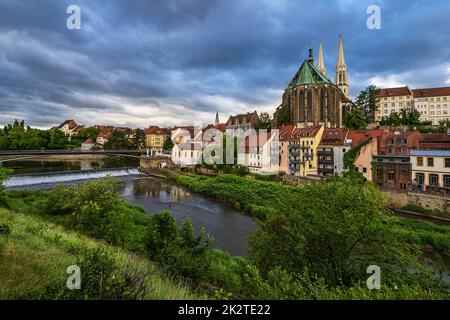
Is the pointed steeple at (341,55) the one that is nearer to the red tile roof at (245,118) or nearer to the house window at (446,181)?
the red tile roof at (245,118)

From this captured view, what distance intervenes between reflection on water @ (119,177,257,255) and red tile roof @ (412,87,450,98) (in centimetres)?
7159

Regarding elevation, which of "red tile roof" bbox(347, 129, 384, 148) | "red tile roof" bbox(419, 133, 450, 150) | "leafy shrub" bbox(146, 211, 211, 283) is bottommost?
"leafy shrub" bbox(146, 211, 211, 283)

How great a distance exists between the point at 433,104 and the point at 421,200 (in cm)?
5938

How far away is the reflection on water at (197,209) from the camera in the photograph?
23.0 meters

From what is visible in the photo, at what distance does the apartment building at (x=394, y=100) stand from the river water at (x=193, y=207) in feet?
208

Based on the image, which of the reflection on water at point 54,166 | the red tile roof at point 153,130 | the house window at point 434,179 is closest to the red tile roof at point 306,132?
the house window at point 434,179

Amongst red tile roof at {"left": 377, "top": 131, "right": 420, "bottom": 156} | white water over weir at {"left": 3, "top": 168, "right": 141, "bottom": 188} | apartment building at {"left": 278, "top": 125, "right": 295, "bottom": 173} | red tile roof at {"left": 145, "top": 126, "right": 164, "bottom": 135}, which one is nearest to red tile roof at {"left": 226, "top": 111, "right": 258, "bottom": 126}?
red tile roof at {"left": 145, "top": 126, "right": 164, "bottom": 135}

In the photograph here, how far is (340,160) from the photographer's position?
41.0 metres

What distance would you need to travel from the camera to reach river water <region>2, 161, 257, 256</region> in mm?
23109

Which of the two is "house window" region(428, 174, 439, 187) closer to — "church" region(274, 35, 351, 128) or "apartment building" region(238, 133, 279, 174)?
"apartment building" region(238, 133, 279, 174)

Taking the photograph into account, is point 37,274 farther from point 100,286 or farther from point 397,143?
point 397,143

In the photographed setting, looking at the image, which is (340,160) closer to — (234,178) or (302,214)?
(234,178)
